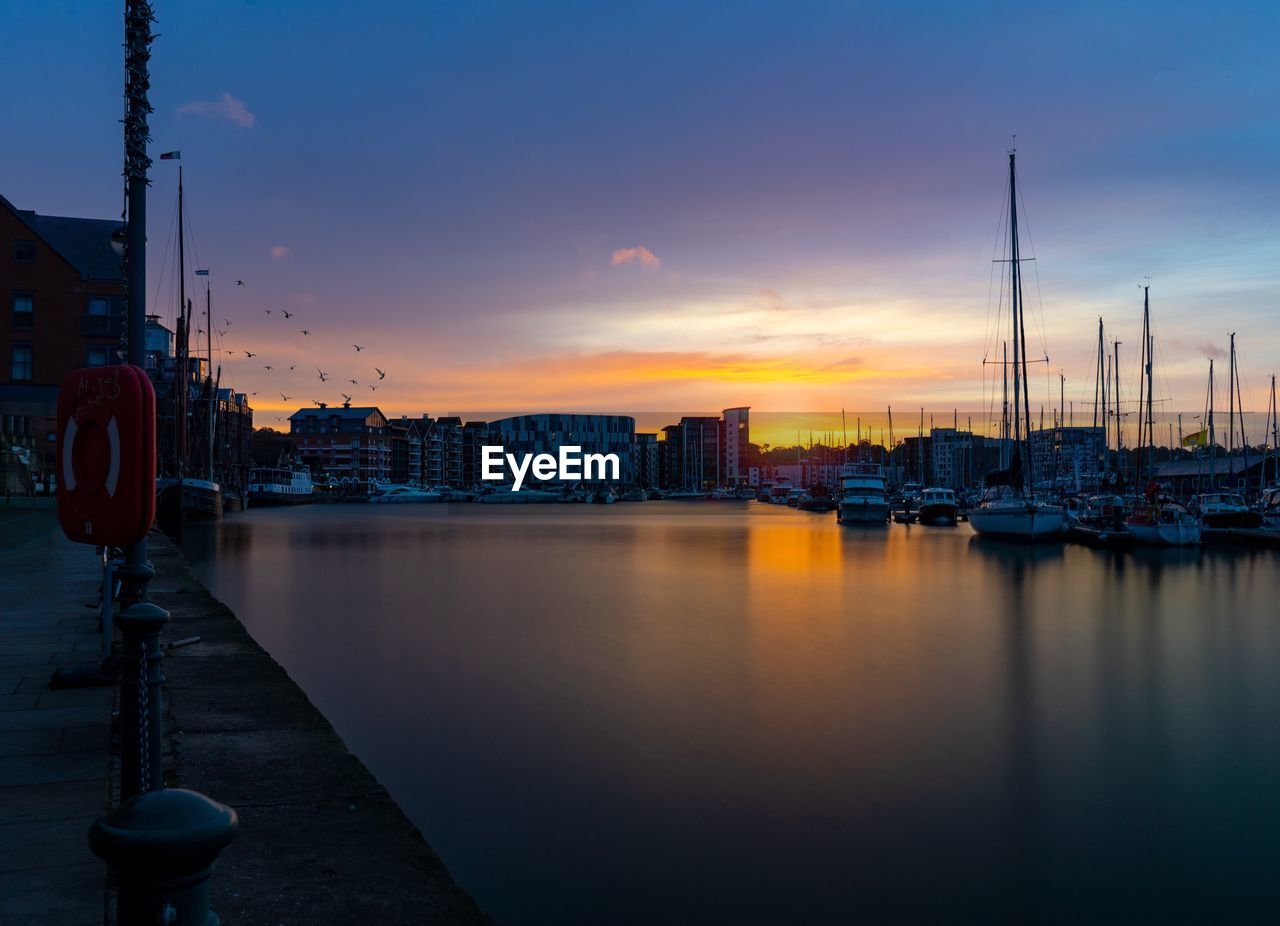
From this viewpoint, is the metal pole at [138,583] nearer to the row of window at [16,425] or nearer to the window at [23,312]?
the row of window at [16,425]

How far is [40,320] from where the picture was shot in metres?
59.7

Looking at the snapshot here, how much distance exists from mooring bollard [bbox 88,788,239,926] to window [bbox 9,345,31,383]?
215ft

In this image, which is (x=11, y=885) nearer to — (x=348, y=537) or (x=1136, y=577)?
(x=1136, y=577)

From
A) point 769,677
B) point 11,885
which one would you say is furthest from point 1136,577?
point 11,885

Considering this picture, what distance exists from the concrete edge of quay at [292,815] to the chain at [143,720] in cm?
138

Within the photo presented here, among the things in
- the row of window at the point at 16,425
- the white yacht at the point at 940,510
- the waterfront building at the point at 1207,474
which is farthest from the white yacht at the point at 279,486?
the waterfront building at the point at 1207,474

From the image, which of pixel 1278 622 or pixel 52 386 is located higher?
pixel 52 386

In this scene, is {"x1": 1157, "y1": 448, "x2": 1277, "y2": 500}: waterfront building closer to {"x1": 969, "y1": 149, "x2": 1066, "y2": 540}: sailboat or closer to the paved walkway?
{"x1": 969, "y1": 149, "x2": 1066, "y2": 540}: sailboat

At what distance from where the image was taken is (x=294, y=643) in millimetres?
23812

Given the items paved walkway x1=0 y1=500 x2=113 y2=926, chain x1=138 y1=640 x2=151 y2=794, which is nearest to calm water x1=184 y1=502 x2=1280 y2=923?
paved walkway x1=0 y1=500 x2=113 y2=926

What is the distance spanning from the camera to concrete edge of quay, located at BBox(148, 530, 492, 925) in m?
6.27

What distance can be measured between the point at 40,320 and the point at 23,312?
4.38 ft

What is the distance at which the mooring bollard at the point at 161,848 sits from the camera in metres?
3.40

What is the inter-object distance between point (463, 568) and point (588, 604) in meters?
15.5
